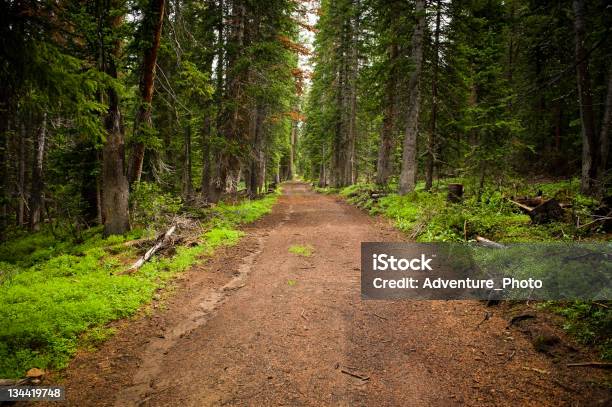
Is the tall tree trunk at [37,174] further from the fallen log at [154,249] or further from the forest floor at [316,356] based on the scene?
the forest floor at [316,356]

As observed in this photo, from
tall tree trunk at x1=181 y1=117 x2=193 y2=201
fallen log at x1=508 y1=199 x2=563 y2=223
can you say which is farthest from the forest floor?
tall tree trunk at x1=181 y1=117 x2=193 y2=201

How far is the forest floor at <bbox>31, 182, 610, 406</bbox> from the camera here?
365cm

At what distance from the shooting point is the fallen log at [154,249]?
24.4 ft

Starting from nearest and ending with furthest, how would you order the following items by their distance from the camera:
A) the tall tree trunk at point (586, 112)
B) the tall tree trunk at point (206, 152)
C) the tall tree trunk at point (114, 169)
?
1. the tall tree trunk at point (114, 169)
2. the tall tree trunk at point (586, 112)
3. the tall tree trunk at point (206, 152)

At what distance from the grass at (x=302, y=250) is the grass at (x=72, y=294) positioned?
2200mm

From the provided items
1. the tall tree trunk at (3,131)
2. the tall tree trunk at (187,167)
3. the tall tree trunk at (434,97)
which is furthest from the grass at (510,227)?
the tall tree trunk at (187,167)

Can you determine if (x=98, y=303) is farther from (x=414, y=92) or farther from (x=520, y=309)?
(x=414, y=92)

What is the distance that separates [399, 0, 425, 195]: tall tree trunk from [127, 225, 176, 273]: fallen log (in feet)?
37.8

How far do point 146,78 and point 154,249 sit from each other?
5.87 meters

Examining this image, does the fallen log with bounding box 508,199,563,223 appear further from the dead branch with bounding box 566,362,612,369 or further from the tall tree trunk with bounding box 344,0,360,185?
the tall tree trunk with bounding box 344,0,360,185

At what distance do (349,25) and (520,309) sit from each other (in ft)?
87.9

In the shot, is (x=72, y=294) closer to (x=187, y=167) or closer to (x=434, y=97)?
(x=187, y=167)

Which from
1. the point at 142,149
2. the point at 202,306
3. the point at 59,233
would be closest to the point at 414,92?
the point at 142,149

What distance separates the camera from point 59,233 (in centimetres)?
1282
